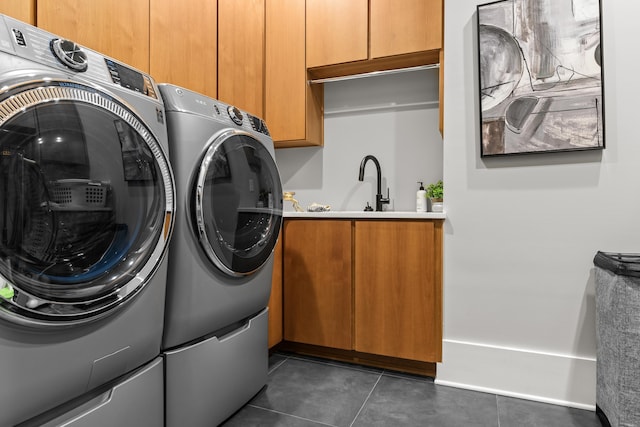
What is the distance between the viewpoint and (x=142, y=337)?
1.13m

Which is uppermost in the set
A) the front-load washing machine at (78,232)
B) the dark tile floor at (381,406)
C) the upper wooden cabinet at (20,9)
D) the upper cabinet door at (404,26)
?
the upper cabinet door at (404,26)

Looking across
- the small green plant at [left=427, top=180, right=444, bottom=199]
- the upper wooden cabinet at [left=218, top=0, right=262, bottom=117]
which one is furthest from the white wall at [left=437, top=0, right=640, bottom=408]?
the upper wooden cabinet at [left=218, top=0, right=262, bottom=117]

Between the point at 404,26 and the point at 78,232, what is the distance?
2.05 metres

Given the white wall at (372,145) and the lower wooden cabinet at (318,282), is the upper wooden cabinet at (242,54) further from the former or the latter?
the lower wooden cabinet at (318,282)

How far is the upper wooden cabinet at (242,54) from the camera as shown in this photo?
7.27ft

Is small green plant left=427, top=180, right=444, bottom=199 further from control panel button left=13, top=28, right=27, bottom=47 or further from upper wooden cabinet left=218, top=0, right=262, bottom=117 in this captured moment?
control panel button left=13, top=28, right=27, bottom=47

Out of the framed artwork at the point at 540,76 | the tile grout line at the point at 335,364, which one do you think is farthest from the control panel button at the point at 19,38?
the tile grout line at the point at 335,364

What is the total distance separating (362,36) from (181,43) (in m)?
1.08

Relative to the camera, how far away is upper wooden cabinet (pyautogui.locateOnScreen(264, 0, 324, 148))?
2.52 meters

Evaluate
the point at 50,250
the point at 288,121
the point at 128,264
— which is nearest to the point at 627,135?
the point at 288,121

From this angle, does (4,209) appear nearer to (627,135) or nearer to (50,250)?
(50,250)

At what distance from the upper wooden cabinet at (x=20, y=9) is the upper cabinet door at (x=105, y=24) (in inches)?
0.7

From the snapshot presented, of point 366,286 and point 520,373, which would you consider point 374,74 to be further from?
point 520,373

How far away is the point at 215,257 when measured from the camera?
137 cm
